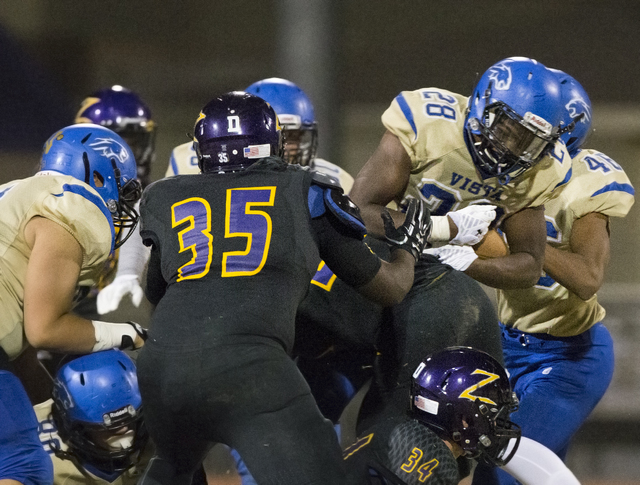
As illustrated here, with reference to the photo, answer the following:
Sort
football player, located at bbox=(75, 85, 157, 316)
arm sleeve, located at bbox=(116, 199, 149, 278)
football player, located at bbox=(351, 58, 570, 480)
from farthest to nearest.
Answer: football player, located at bbox=(75, 85, 157, 316) → arm sleeve, located at bbox=(116, 199, 149, 278) → football player, located at bbox=(351, 58, 570, 480)

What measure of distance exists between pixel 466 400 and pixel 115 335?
1.07m

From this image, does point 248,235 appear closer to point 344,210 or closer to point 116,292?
point 344,210

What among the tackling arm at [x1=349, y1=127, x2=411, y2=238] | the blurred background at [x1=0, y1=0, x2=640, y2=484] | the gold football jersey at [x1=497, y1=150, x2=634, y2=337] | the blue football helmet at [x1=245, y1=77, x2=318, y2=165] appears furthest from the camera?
the blurred background at [x1=0, y1=0, x2=640, y2=484]

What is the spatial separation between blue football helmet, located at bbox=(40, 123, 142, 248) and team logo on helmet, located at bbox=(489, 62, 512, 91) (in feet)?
3.92

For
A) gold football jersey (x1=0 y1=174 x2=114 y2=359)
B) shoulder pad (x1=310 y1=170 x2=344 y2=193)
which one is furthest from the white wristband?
shoulder pad (x1=310 y1=170 x2=344 y2=193)

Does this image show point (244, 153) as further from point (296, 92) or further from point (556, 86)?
point (296, 92)

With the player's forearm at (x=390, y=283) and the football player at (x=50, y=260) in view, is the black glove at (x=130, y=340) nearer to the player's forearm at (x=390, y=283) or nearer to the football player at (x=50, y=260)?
the football player at (x=50, y=260)

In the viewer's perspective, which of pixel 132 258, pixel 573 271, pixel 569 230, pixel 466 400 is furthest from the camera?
pixel 132 258

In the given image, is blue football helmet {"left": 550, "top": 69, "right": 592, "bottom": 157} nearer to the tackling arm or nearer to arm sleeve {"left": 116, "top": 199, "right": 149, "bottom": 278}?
the tackling arm

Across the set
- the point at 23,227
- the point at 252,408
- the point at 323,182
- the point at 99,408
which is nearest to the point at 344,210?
Result: the point at 323,182

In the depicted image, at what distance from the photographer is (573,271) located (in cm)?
266

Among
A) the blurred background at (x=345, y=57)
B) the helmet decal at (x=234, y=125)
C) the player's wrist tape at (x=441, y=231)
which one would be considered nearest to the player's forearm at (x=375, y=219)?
the player's wrist tape at (x=441, y=231)

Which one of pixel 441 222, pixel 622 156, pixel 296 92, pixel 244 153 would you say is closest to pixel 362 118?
pixel 622 156

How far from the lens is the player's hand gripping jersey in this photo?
5.87 ft
